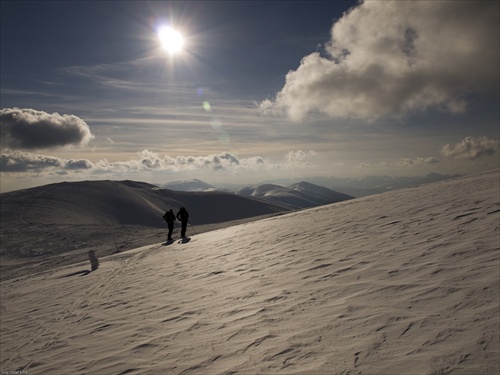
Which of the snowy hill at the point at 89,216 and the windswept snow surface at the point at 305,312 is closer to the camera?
the windswept snow surface at the point at 305,312

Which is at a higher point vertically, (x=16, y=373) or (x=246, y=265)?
(x=246, y=265)

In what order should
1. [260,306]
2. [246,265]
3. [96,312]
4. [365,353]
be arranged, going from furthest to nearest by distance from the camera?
[246,265] → [96,312] → [260,306] → [365,353]

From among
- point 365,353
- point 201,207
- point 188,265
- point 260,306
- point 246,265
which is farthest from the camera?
point 201,207

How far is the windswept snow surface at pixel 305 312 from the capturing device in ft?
12.1

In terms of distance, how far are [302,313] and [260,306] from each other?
0.99 metres

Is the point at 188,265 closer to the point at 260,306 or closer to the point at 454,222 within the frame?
the point at 260,306

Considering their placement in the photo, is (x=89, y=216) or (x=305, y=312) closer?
(x=305, y=312)

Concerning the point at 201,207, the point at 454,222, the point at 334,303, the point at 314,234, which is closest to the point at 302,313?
the point at 334,303

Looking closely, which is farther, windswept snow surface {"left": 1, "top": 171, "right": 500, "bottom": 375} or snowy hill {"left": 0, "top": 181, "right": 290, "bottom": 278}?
snowy hill {"left": 0, "top": 181, "right": 290, "bottom": 278}

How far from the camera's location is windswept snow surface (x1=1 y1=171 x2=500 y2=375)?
3.69 meters

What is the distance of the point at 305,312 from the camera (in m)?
5.13

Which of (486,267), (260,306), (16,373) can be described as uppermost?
(486,267)

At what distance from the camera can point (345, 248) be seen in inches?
335

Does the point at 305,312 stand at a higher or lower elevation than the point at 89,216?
lower
